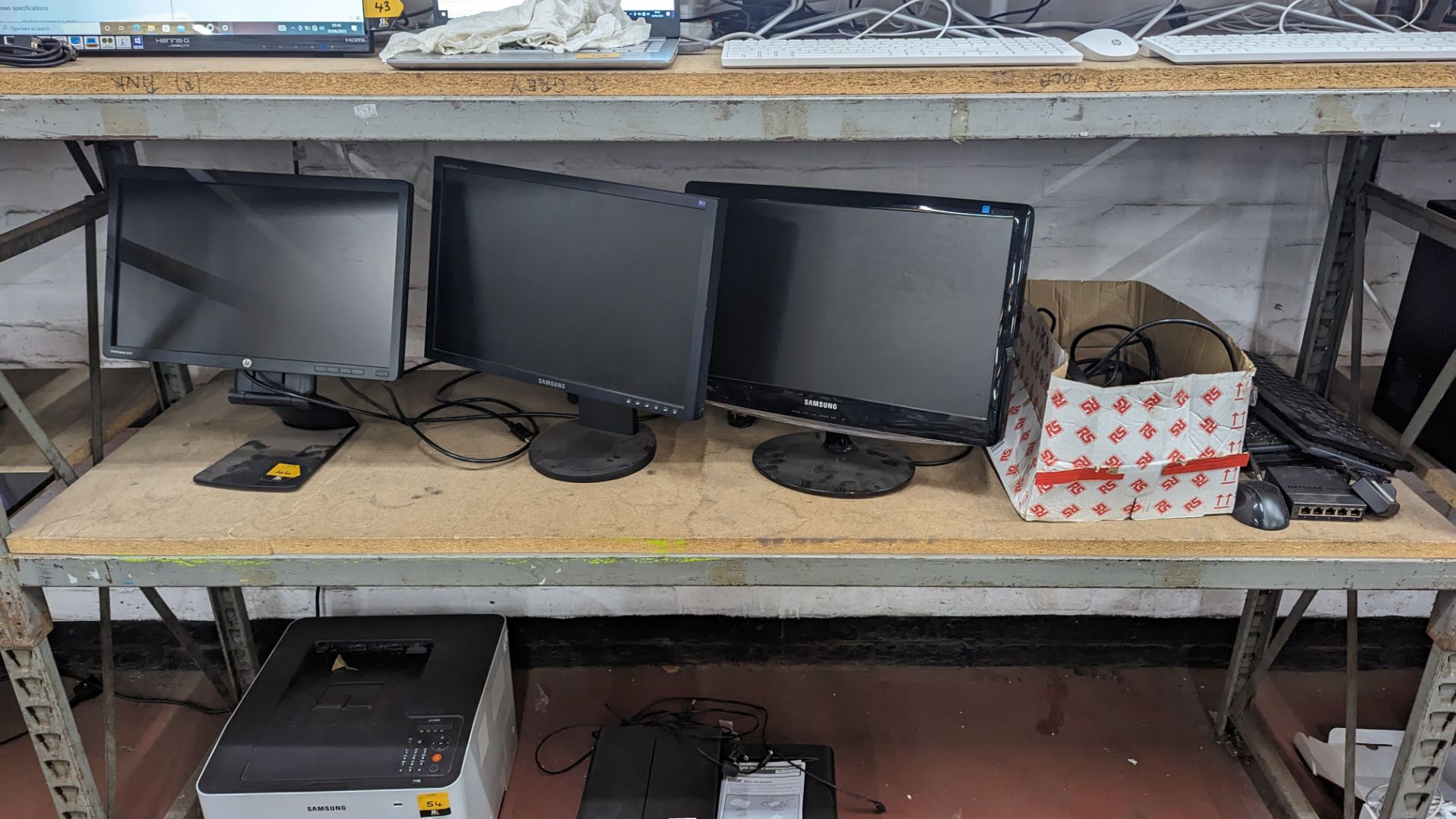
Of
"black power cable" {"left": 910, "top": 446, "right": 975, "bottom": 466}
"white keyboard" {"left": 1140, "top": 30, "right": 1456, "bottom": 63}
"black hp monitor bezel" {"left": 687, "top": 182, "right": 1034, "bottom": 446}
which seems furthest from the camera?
"black power cable" {"left": 910, "top": 446, "right": 975, "bottom": 466}

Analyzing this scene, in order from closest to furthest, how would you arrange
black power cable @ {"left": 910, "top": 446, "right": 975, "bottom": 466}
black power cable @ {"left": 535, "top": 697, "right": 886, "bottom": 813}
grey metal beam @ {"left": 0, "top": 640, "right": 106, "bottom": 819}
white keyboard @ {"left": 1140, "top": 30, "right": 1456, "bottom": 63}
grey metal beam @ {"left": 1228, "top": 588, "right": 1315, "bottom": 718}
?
white keyboard @ {"left": 1140, "top": 30, "right": 1456, "bottom": 63} < grey metal beam @ {"left": 0, "top": 640, "right": 106, "bottom": 819} < black power cable @ {"left": 910, "top": 446, "right": 975, "bottom": 466} < grey metal beam @ {"left": 1228, "top": 588, "right": 1315, "bottom": 718} < black power cable @ {"left": 535, "top": 697, "right": 886, "bottom": 813}

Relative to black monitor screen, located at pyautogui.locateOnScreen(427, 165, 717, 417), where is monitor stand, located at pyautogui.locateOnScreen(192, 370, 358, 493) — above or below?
below

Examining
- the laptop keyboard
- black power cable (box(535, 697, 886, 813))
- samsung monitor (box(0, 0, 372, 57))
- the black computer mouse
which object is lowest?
black power cable (box(535, 697, 886, 813))

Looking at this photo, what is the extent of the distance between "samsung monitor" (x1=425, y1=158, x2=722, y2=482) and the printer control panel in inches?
20.9

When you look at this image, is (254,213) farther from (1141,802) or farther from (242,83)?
(1141,802)

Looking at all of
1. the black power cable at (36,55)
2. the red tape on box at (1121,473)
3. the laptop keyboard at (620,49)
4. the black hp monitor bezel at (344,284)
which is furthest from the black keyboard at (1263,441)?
the black power cable at (36,55)

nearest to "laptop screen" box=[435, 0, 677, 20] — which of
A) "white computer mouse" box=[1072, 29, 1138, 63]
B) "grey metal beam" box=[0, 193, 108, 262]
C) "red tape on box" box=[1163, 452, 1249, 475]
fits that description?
"white computer mouse" box=[1072, 29, 1138, 63]

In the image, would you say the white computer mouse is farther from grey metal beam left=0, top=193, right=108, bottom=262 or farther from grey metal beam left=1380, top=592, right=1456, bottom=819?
grey metal beam left=0, top=193, right=108, bottom=262

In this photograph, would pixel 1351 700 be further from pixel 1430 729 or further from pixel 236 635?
pixel 236 635

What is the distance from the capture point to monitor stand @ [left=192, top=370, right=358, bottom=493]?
5.00 feet

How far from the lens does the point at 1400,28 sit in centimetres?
158

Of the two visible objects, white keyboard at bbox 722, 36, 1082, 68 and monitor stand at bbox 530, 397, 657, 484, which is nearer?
white keyboard at bbox 722, 36, 1082, 68

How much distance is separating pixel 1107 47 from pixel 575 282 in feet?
2.65

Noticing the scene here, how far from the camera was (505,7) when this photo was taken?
1419mm
